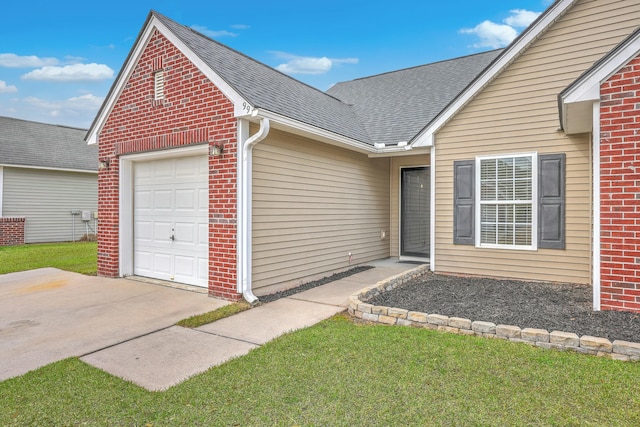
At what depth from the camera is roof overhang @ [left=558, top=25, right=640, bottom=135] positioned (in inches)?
173

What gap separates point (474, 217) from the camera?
22.9ft

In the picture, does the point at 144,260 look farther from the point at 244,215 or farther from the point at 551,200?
the point at 551,200

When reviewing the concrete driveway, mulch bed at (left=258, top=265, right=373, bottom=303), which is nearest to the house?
mulch bed at (left=258, top=265, right=373, bottom=303)

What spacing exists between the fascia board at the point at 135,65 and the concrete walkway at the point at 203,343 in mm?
2953

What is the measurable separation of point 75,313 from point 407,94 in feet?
31.0

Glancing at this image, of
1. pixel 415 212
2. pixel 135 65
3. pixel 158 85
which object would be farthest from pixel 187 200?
pixel 415 212

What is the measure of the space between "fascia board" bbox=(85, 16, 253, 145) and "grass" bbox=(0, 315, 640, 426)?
3603 mm

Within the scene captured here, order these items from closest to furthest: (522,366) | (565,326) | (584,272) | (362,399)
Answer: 1. (362,399)
2. (522,366)
3. (565,326)
4. (584,272)

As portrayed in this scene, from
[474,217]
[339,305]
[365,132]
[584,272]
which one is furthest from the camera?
[365,132]

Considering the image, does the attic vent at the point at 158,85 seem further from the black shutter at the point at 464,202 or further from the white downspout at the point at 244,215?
the black shutter at the point at 464,202

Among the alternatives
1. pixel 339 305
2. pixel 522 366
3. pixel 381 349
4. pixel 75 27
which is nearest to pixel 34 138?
pixel 75 27

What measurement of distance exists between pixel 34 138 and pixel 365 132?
15565 millimetres

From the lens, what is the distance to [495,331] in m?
4.11

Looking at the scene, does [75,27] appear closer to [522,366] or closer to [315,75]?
[522,366]
